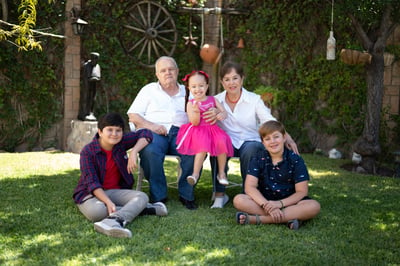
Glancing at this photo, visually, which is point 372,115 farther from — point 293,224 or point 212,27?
point 212,27

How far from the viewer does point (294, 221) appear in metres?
2.63

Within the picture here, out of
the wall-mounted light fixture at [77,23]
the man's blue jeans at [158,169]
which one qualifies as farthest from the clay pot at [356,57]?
the wall-mounted light fixture at [77,23]

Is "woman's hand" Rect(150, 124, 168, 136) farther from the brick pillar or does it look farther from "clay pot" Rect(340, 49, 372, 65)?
the brick pillar

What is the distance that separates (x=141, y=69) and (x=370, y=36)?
3.29 metres

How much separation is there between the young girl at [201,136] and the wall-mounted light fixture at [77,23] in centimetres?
330

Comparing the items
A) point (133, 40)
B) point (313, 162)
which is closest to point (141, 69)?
point (133, 40)

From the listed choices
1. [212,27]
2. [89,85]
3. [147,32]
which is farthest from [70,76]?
[212,27]

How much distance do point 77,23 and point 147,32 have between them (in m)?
1.09

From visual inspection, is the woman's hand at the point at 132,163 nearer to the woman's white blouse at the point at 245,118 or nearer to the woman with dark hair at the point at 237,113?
the woman with dark hair at the point at 237,113

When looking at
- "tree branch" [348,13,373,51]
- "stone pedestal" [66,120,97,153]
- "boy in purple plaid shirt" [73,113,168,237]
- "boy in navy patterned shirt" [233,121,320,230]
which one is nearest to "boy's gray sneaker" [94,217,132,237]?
"boy in purple plaid shirt" [73,113,168,237]

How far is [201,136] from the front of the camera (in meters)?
3.03

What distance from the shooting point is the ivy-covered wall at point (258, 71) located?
5.90m

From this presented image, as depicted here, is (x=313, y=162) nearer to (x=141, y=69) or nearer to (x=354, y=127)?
(x=354, y=127)

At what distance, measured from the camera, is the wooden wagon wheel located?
21.4 feet
